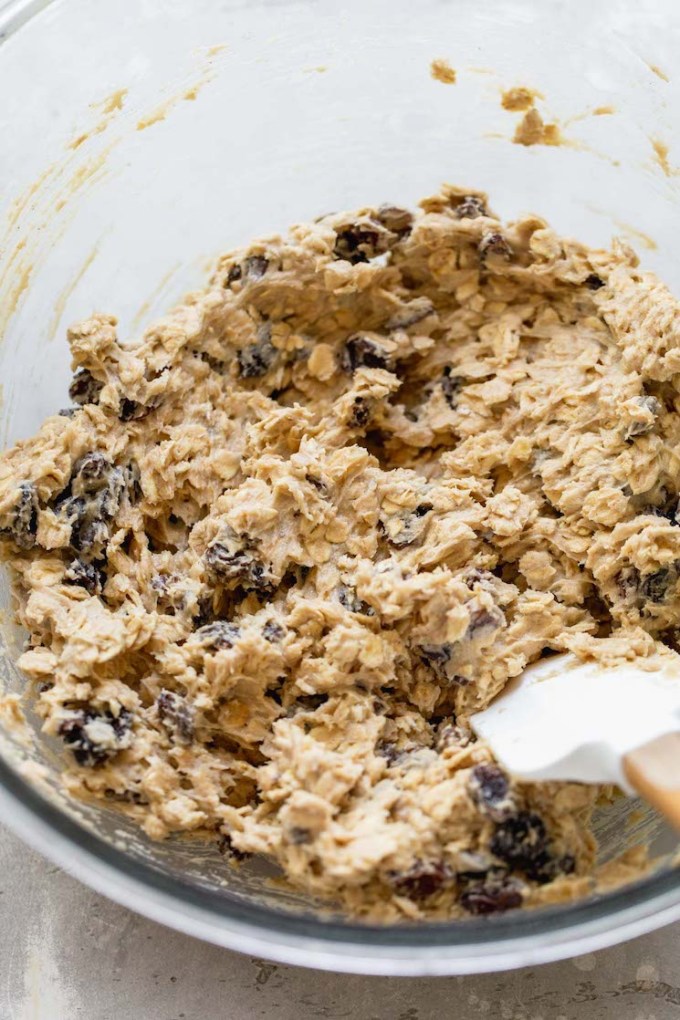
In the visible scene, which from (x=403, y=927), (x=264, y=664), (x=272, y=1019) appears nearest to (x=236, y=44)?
(x=264, y=664)

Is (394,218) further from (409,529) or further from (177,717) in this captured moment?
(177,717)

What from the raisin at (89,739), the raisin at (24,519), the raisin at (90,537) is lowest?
the raisin at (89,739)

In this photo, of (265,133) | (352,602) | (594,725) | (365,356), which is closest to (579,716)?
(594,725)

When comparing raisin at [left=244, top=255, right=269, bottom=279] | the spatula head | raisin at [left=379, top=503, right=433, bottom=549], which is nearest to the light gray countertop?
the spatula head

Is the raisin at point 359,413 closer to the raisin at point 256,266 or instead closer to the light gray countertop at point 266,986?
the raisin at point 256,266

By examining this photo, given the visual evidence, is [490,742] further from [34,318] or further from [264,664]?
[34,318]

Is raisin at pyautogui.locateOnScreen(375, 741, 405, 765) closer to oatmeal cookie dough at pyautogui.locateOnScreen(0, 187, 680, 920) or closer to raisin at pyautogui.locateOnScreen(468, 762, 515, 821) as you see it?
oatmeal cookie dough at pyautogui.locateOnScreen(0, 187, 680, 920)

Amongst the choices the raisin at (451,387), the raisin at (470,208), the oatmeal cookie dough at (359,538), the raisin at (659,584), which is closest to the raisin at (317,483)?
the oatmeal cookie dough at (359,538)
